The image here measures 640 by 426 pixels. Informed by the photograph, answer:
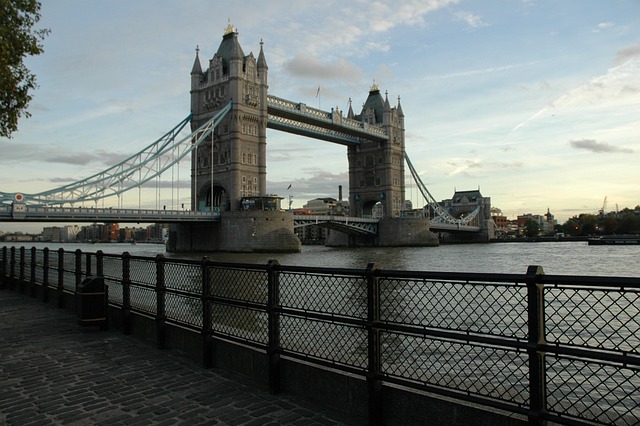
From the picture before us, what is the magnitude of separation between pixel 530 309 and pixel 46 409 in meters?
4.44

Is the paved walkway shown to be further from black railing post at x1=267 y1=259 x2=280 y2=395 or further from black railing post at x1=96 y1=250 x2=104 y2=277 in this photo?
black railing post at x1=96 y1=250 x2=104 y2=277

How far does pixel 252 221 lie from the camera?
187ft

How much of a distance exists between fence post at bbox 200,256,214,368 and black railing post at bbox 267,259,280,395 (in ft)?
3.98

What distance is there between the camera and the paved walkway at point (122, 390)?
4551 mm

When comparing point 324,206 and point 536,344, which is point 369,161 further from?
point 536,344

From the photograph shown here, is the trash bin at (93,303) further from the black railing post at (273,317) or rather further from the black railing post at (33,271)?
the black railing post at (33,271)

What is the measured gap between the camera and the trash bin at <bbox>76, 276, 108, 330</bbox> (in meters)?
8.27

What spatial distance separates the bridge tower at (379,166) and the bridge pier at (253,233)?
39.3 m

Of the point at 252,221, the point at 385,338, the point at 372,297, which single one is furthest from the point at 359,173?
the point at 372,297

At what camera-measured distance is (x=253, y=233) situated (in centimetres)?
5659

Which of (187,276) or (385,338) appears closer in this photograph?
(187,276)

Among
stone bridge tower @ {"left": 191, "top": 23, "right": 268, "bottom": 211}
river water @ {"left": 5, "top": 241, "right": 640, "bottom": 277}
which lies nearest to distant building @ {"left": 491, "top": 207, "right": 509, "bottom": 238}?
river water @ {"left": 5, "top": 241, "right": 640, "bottom": 277}

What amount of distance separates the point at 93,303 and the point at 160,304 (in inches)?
71.8

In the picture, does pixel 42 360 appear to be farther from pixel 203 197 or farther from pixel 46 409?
pixel 203 197
